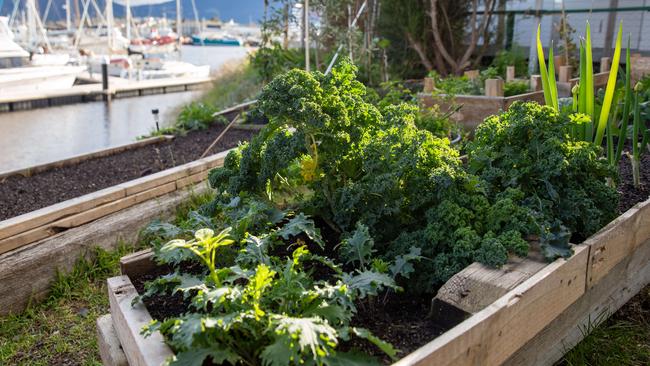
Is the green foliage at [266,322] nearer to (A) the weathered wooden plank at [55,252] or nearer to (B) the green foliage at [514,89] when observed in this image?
(A) the weathered wooden plank at [55,252]

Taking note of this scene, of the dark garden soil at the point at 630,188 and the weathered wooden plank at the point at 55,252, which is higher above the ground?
the dark garden soil at the point at 630,188

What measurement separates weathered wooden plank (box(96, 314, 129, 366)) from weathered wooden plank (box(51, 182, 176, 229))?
4.62 ft

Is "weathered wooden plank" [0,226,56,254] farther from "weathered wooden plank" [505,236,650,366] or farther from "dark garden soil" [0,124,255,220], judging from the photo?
"weathered wooden plank" [505,236,650,366]

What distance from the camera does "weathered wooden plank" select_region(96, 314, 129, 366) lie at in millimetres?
1979

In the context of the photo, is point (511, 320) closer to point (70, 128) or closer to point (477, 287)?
point (477, 287)

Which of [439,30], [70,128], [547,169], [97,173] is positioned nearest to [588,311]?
[547,169]

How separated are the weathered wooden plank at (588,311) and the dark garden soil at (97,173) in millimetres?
3246

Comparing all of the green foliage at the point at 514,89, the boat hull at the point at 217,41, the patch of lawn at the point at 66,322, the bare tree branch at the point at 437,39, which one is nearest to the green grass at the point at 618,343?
the patch of lawn at the point at 66,322

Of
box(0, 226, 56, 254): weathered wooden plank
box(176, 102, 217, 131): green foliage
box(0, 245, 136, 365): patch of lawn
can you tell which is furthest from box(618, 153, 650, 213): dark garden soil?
box(176, 102, 217, 131): green foliage

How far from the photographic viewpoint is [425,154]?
2.20 meters

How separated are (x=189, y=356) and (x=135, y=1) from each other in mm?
39125

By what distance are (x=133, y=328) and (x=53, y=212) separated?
1.90 m

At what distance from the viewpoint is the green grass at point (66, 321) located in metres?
2.72

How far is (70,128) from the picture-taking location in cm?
1248
